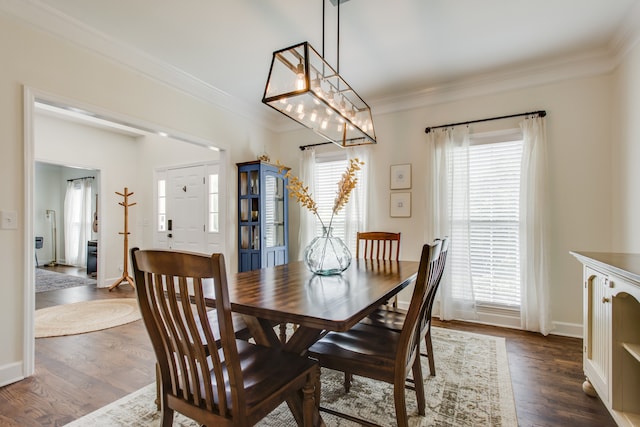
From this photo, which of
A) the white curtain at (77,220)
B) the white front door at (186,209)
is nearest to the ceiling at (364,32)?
the white front door at (186,209)

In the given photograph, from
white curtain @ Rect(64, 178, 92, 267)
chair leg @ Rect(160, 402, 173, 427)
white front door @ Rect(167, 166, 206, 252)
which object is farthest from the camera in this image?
white curtain @ Rect(64, 178, 92, 267)

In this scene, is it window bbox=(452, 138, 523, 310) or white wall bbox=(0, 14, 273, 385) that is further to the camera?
window bbox=(452, 138, 523, 310)

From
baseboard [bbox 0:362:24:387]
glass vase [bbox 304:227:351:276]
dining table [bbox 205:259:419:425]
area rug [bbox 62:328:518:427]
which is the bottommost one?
area rug [bbox 62:328:518:427]

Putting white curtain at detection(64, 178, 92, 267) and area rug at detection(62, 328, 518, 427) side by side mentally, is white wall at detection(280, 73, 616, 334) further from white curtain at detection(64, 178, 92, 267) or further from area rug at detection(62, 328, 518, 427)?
white curtain at detection(64, 178, 92, 267)

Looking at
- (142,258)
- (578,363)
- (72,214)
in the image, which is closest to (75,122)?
(72,214)

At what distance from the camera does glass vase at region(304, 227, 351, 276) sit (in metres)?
2.11

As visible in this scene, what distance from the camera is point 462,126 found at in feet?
11.4

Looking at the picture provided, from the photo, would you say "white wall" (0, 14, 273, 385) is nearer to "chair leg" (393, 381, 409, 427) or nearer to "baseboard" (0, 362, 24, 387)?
"baseboard" (0, 362, 24, 387)

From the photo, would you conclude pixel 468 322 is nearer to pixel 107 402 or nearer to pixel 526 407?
pixel 526 407

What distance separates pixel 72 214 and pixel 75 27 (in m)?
7.12

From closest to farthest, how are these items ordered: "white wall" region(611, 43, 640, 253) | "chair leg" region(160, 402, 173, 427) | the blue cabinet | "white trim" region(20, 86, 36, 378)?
"chair leg" region(160, 402, 173, 427) → "white trim" region(20, 86, 36, 378) → "white wall" region(611, 43, 640, 253) → the blue cabinet

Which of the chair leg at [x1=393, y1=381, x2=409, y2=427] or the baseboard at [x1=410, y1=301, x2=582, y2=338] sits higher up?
the chair leg at [x1=393, y1=381, x2=409, y2=427]

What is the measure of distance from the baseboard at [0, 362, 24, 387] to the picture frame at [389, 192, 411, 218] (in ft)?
11.8

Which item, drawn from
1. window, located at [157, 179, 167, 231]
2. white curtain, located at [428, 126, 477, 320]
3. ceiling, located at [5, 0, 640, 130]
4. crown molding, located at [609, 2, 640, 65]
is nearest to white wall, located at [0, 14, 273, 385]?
ceiling, located at [5, 0, 640, 130]
